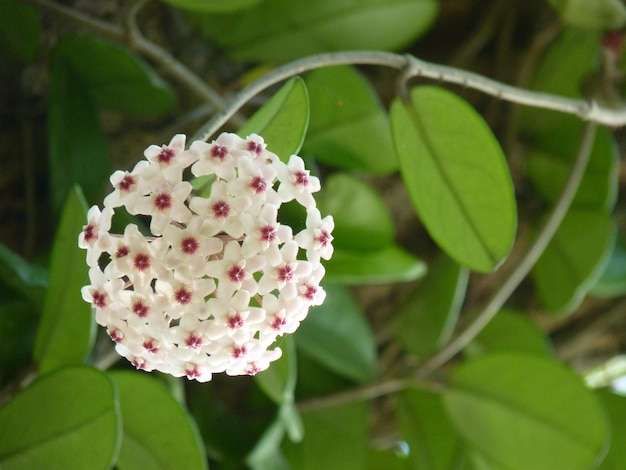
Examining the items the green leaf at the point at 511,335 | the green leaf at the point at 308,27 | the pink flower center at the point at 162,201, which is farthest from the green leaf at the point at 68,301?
the green leaf at the point at 511,335

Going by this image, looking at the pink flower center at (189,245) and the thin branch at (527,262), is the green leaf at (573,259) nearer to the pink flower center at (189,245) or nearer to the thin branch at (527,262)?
the thin branch at (527,262)

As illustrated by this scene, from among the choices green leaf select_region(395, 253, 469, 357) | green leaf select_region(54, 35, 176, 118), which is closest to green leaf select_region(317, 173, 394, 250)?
green leaf select_region(395, 253, 469, 357)

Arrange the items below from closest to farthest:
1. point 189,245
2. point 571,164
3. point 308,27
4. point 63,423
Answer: point 189,245 < point 63,423 < point 308,27 < point 571,164

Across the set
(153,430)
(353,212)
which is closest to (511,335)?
(353,212)

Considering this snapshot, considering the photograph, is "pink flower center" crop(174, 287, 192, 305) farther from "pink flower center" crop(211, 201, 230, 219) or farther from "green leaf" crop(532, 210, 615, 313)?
"green leaf" crop(532, 210, 615, 313)

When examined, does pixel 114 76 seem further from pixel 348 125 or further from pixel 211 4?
pixel 348 125

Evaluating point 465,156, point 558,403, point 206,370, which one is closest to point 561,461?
point 558,403
